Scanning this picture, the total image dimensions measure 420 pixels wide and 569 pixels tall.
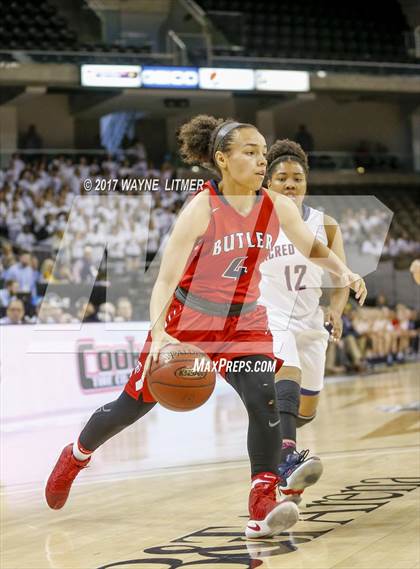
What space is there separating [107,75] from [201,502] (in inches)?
553

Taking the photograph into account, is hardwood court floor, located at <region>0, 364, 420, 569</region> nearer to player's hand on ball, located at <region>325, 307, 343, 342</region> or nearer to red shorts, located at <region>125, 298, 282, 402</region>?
red shorts, located at <region>125, 298, 282, 402</region>

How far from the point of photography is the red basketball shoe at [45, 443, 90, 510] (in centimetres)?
450

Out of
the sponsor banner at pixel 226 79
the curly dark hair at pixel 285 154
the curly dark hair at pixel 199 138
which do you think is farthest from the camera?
the sponsor banner at pixel 226 79

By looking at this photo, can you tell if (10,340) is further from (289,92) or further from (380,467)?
(289,92)

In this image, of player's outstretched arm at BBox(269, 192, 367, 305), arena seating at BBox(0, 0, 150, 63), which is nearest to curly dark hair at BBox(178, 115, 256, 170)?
player's outstretched arm at BBox(269, 192, 367, 305)

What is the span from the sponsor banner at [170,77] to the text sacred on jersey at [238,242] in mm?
14654

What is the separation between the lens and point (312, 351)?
5254 mm

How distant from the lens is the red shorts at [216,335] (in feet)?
13.2

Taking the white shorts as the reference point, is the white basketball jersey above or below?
above

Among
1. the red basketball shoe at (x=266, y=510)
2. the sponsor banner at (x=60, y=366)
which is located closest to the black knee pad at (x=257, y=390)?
the red basketball shoe at (x=266, y=510)

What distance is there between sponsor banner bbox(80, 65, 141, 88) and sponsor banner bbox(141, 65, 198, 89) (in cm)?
18

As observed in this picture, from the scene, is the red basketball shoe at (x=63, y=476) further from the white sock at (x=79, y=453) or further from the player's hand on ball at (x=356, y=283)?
the player's hand on ball at (x=356, y=283)

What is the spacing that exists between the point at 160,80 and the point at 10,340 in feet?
33.3

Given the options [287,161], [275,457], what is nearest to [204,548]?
[275,457]
